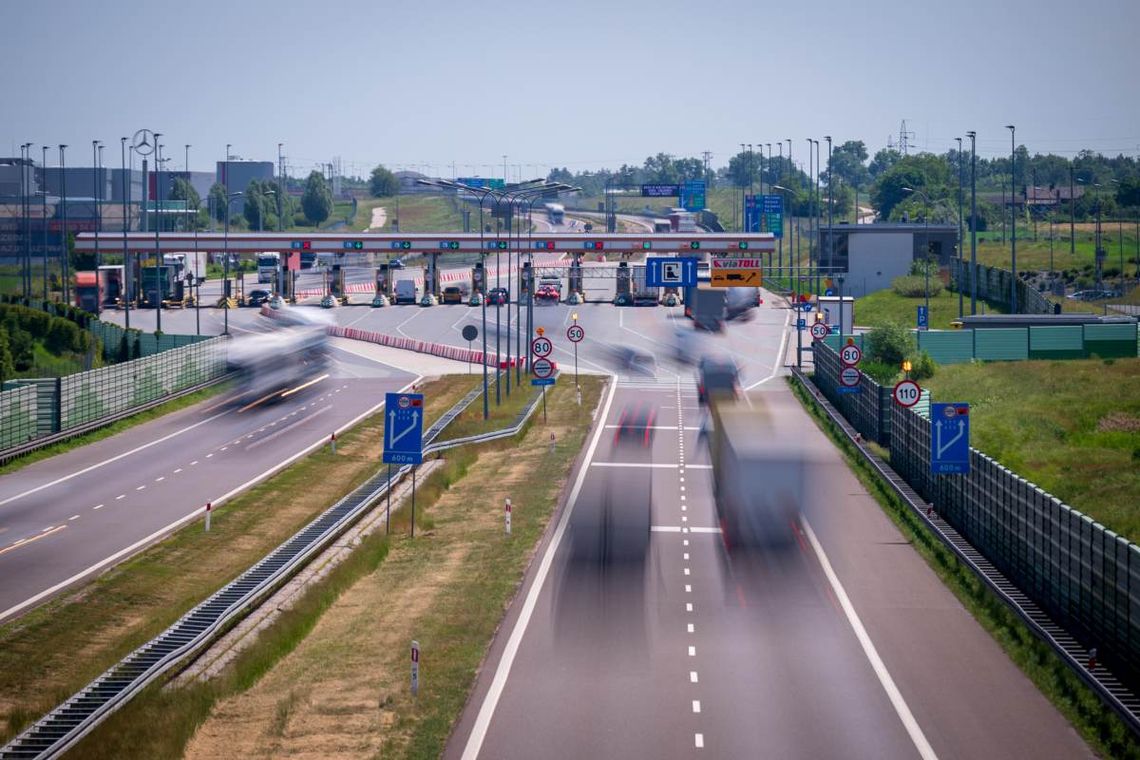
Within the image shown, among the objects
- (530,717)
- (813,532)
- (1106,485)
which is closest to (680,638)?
(530,717)

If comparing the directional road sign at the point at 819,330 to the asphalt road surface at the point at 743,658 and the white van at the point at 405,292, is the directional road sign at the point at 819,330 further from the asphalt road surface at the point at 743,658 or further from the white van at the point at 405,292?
the white van at the point at 405,292

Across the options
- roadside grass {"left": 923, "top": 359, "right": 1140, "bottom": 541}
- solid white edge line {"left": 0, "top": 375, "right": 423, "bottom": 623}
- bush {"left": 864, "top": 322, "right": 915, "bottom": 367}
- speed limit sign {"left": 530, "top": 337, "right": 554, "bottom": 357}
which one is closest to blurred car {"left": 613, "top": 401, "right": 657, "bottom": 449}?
speed limit sign {"left": 530, "top": 337, "right": 554, "bottom": 357}

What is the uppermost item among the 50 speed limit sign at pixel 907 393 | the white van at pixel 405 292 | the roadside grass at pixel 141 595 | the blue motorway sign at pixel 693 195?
the blue motorway sign at pixel 693 195

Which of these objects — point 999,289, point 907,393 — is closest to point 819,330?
point 907,393

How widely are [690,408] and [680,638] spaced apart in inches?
1500

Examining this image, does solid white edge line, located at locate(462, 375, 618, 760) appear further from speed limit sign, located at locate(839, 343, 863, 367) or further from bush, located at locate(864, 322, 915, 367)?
bush, located at locate(864, 322, 915, 367)

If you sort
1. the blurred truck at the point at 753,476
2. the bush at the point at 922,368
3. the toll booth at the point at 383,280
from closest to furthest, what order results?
1. the blurred truck at the point at 753,476
2. the bush at the point at 922,368
3. the toll booth at the point at 383,280

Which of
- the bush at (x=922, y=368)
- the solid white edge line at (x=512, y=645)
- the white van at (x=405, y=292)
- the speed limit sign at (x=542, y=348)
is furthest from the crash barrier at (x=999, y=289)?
the solid white edge line at (x=512, y=645)

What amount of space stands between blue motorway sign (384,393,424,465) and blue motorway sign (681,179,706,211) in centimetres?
12495

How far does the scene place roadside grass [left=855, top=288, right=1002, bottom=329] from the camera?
307 ft

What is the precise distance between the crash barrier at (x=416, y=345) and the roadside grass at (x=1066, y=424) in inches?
1039

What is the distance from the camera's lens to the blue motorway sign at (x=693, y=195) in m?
156

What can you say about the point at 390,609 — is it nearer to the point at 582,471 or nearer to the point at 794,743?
the point at 794,743

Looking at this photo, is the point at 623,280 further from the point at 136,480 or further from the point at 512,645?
the point at 512,645
